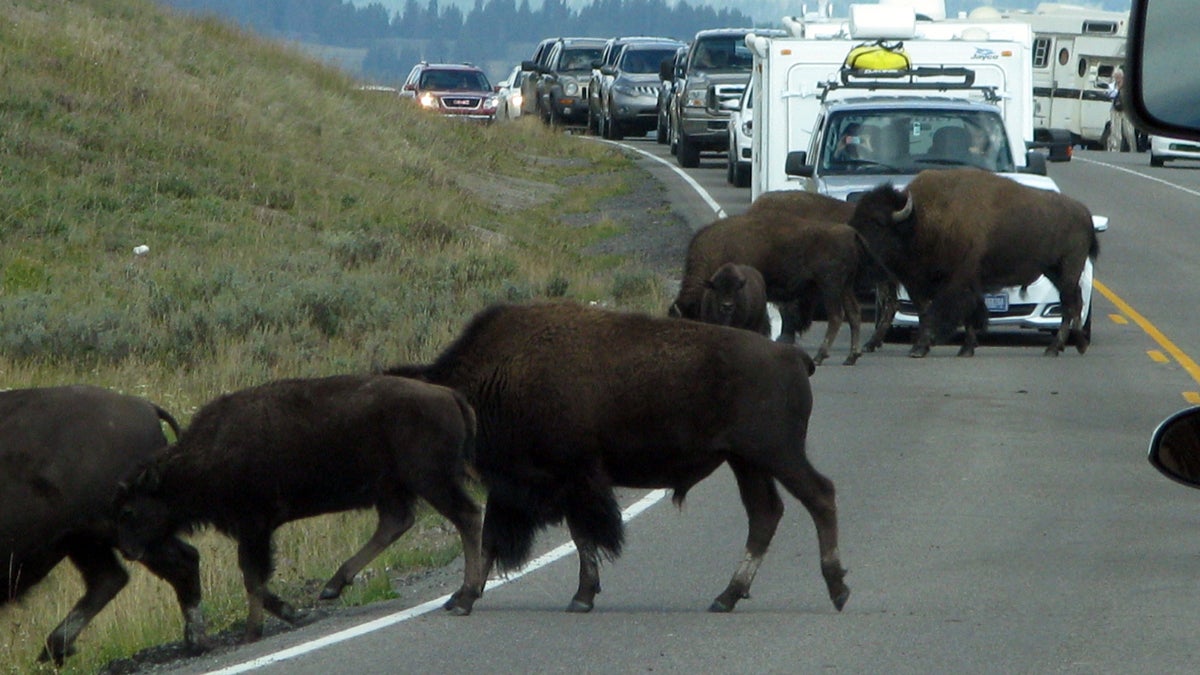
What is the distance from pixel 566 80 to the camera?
4941 centimetres

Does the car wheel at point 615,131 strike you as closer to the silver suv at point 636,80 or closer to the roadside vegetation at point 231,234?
the silver suv at point 636,80

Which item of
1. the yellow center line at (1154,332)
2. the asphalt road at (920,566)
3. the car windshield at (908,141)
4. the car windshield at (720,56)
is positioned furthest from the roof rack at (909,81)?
the car windshield at (720,56)

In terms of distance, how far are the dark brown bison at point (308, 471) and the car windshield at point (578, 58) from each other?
42.3 m

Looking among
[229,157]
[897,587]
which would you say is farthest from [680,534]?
[229,157]


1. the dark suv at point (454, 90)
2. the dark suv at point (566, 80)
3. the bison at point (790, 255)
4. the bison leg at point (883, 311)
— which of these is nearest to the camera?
the bison at point (790, 255)

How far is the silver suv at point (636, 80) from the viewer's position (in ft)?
147

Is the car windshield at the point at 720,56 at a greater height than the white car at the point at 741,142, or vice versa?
the car windshield at the point at 720,56

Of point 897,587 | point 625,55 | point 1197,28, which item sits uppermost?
point 1197,28

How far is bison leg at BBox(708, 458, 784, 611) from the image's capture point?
8.20m

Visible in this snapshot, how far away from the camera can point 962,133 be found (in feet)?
61.8

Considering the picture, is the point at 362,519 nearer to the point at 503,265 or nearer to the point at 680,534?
the point at 680,534

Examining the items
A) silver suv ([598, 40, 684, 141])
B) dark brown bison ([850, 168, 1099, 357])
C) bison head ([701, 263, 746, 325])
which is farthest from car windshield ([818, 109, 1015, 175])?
silver suv ([598, 40, 684, 141])

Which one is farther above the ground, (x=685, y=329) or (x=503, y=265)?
(x=685, y=329)

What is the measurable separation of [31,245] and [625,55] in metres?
25.5
